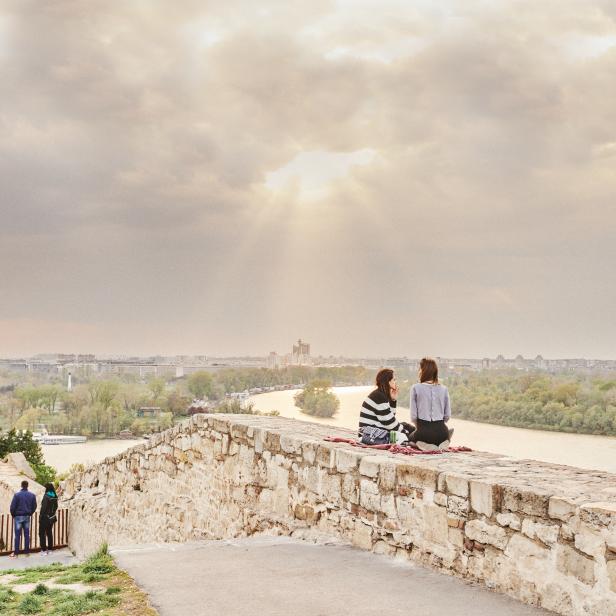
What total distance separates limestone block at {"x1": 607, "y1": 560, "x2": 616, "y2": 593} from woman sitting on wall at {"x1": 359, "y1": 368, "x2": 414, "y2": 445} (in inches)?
114

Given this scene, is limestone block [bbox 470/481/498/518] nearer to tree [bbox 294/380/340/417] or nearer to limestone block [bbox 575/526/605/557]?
limestone block [bbox 575/526/605/557]

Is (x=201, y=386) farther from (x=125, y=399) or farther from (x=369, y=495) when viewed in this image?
(x=369, y=495)

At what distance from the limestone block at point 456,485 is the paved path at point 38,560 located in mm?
8409

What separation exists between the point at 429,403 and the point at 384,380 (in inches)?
21.5

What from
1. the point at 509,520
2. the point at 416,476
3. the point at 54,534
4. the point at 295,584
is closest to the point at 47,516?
the point at 54,534

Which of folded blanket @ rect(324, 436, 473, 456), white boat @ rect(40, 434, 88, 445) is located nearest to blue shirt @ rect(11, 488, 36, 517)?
folded blanket @ rect(324, 436, 473, 456)

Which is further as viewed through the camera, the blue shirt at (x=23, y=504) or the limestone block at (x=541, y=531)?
the blue shirt at (x=23, y=504)

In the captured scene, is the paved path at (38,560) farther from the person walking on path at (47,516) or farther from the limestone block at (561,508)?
the limestone block at (561,508)

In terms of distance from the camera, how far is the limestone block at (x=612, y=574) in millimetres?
3059

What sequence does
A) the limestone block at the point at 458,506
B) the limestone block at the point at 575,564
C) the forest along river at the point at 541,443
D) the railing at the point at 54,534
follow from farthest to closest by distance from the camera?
1. the forest along river at the point at 541,443
2. the railing at the point at 54,534
3. the limestone block at the point at 458,506
4. the limestone block at the point at 575,564

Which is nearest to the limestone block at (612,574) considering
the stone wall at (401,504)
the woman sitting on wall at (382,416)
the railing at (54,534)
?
the stone wall at (401,504)

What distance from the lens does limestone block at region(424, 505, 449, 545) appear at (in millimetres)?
4109

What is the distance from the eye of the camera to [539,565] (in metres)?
3.44

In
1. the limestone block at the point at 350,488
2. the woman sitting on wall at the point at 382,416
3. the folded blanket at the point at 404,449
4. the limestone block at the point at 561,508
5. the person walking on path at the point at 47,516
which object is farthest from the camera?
the person walking on path at the point at 47,516
